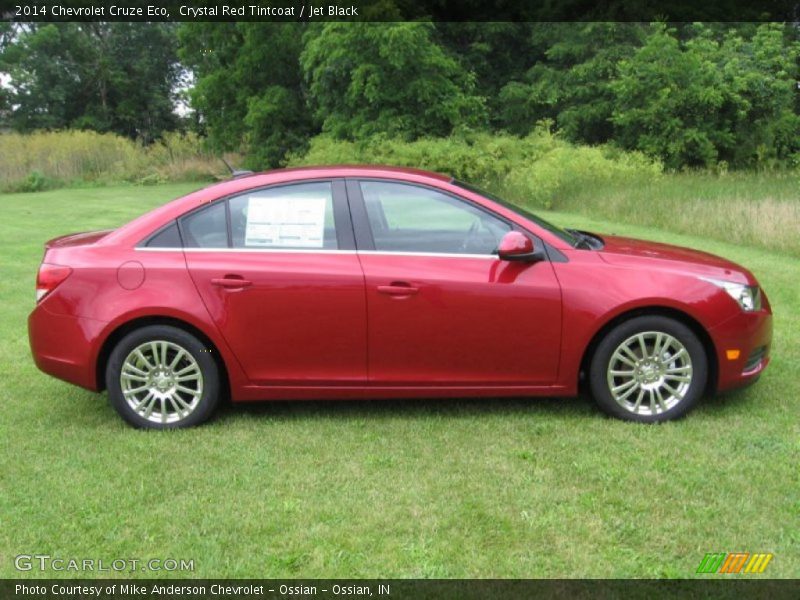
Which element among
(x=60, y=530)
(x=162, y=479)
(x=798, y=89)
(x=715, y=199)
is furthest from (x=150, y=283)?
(x=798, y=89)

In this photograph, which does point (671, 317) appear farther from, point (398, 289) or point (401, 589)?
point (401, 589)

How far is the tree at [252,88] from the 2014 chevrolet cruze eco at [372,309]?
101ft

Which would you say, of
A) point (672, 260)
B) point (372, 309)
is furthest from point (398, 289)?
point (672, 260)

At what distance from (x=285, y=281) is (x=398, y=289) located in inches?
26.2

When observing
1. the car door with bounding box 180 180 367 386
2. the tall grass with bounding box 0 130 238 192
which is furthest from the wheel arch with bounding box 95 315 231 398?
the tall grass with bounding box 0 130 238 192

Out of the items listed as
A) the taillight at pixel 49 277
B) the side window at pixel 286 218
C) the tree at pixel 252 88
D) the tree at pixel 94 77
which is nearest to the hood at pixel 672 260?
the side window at pixel 286 218

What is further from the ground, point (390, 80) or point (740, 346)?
point (390, 80)

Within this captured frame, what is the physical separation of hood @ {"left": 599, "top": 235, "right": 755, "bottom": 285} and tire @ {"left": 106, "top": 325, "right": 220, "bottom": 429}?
2.52 meters

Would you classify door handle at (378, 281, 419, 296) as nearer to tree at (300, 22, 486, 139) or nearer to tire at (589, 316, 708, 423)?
tire at (589, 316, 708, 423)

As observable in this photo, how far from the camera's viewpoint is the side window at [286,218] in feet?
15.7

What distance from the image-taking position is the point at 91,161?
31469 mm

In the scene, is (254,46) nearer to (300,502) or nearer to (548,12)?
(548,12)

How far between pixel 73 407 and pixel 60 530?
6.20 feet

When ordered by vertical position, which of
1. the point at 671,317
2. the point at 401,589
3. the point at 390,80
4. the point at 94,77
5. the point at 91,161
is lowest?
the point at 401,589
